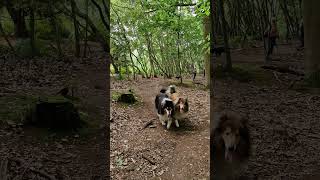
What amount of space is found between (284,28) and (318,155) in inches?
56.0

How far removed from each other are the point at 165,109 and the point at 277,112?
71.0 inches

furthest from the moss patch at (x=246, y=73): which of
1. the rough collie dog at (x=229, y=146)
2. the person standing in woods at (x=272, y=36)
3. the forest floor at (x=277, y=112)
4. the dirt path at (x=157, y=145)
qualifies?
the dirt path at (x=157, y=145)

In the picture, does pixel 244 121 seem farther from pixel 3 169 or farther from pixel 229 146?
pixel 3 169

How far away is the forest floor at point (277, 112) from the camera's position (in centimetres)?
352

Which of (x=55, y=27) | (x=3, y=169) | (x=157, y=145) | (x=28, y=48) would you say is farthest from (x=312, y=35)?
(x=3, y=169)

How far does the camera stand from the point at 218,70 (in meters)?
A: 3.87

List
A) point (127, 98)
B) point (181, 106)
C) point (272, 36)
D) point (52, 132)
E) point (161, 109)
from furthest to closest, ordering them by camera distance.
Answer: point (127, 98) → point (181, 106) → point (161, 109) → point (272, 36) → point (52, 132)

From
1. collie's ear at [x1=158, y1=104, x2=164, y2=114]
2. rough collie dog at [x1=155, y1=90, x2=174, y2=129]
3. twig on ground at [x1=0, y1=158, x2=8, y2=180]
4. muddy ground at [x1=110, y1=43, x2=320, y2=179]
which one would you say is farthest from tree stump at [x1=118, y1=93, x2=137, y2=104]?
twig on ground at [x1=0, y1=158, x2=8, y2=180]

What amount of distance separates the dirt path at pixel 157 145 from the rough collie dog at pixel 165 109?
11cm

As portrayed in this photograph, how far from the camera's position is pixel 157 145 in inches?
197

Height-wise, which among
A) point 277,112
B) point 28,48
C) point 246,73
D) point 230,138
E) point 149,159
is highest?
point 28,48

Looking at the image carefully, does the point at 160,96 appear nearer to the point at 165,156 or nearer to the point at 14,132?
the point at 165,156

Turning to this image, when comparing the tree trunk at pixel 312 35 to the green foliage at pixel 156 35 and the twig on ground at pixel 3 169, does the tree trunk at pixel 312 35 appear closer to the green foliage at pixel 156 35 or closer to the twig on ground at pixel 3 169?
the green foliage at pixel 156 35

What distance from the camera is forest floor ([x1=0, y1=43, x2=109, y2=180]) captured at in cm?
342
